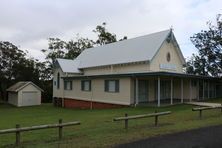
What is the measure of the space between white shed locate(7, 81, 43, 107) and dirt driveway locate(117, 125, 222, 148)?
121ft

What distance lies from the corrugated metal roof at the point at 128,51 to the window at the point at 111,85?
3.44m

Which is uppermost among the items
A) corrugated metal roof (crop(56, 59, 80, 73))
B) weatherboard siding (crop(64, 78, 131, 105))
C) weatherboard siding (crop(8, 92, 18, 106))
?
corrugated metal roof (crop(56, 59, 80, 73))

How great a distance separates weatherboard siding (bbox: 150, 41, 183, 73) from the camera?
30.7m

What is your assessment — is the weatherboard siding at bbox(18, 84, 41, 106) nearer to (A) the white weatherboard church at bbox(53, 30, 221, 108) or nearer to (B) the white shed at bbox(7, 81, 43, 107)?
(B) the white shed at bbox(7, 81, 43, 107)

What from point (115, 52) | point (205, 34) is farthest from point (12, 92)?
point (205, 34)

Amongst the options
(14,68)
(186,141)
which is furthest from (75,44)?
(186,141)

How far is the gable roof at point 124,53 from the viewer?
31.5 m

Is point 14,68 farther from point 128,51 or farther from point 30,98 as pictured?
point 128,51

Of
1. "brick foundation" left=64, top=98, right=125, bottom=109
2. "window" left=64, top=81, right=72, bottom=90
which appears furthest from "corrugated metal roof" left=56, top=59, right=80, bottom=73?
"brick foundation" left=64, top=98, right=125, bottom=109

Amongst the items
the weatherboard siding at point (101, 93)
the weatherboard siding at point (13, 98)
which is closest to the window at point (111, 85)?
the weatherboard siding at point (101, 93)

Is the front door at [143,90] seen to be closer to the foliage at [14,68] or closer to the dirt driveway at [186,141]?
the dirt driveway at [186,141]

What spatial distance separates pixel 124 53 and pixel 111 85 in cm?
592

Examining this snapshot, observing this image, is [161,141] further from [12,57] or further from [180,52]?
[12,57]

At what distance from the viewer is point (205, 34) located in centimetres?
4359
